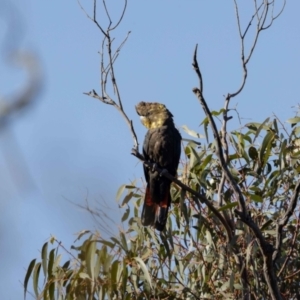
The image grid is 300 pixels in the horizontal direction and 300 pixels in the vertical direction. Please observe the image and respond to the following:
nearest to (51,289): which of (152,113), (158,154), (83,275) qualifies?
(83,275)

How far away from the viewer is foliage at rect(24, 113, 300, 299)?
141 inches

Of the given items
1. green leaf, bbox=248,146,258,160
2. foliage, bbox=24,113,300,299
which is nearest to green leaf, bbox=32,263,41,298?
foliage, bbox=24,113,300,299

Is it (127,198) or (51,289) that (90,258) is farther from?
(127,198)

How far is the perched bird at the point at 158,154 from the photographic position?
3998 mm

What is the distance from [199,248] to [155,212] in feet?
0.94

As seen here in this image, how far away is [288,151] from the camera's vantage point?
4.07 meters

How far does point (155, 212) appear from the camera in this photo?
4000mm

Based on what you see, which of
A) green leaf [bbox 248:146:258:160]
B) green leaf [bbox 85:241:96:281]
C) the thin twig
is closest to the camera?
the thin twig

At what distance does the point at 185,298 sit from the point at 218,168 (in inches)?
28.6

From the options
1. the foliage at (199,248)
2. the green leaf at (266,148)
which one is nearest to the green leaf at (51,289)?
the foliage at (199,248)

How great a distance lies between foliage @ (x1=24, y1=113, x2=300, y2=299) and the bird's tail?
4 centimetres

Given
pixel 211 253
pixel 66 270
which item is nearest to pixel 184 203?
pixel 211 253

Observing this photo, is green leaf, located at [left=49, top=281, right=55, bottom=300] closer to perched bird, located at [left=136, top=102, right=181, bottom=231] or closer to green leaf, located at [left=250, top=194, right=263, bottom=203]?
perched bird, located at [left=136, top=102, right=181, bottom=231]

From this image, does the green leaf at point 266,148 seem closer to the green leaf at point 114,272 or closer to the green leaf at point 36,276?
the green leaf at point 114,272
